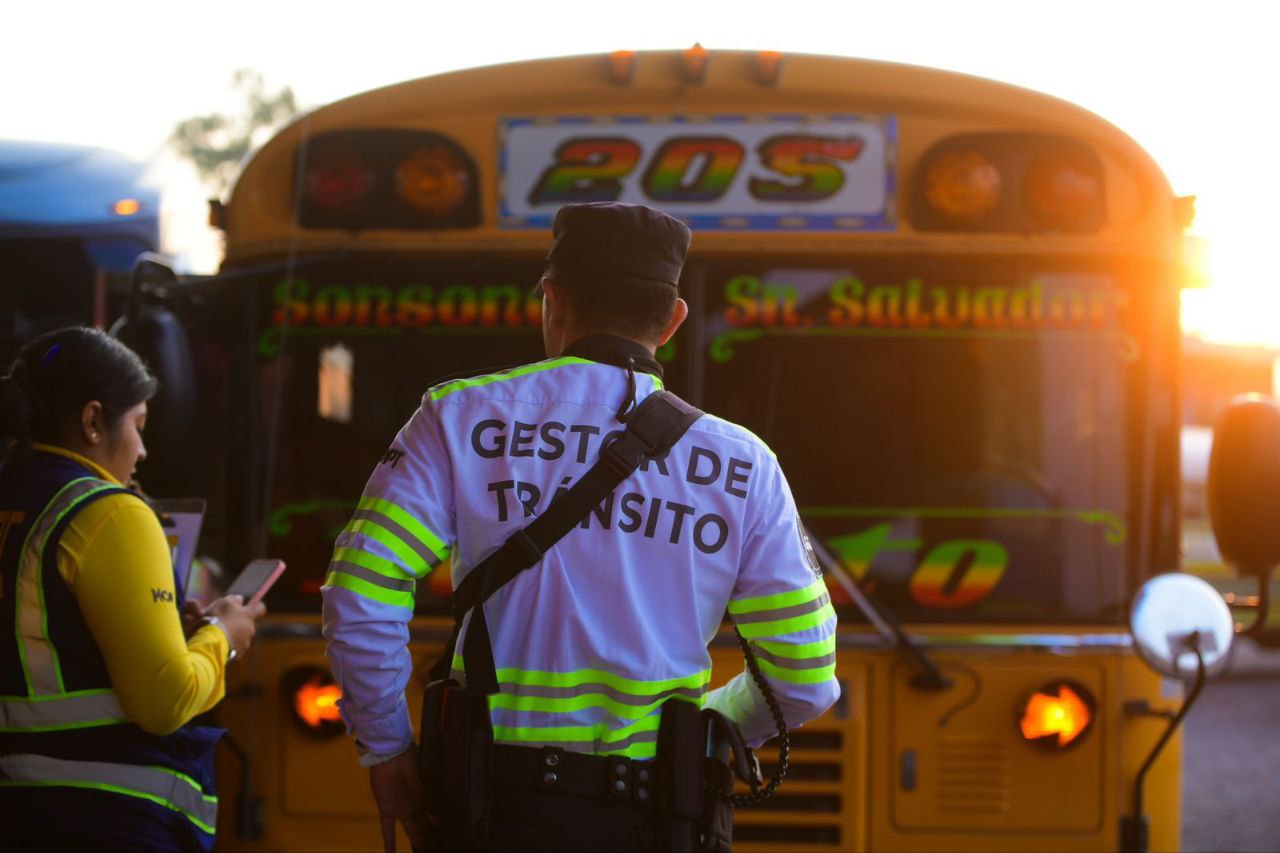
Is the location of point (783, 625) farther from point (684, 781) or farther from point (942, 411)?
point (942, 411)

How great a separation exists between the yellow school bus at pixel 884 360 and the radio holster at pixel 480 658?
1.45 metres

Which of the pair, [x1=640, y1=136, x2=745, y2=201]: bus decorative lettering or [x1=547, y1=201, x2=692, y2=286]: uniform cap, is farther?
[x1=640, y1=136, x2=745, y2=201]: bus decorative lettering

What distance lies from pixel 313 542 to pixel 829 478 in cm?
127

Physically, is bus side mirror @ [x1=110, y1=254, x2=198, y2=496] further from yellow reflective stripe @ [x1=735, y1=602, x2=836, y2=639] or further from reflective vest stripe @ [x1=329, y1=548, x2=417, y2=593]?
yellow reflective stripe @ [x1=735, y1=602, x2=836, y2=639]

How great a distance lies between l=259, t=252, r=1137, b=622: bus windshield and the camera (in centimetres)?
341

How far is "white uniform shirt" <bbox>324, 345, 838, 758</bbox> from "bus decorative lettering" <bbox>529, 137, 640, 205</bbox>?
1500 millimetres

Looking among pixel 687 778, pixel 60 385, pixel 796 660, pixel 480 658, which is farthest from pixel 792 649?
pixel 60 385

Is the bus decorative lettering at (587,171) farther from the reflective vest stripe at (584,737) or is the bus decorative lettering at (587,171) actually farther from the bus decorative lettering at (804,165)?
the reflective vest stripe at (584,737)

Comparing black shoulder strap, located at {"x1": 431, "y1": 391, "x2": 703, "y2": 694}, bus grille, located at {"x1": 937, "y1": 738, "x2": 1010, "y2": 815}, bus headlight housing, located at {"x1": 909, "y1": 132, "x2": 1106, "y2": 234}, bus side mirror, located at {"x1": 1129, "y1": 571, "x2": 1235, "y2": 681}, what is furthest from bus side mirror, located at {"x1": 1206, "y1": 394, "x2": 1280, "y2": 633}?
black shoulder strap, located at {"x1": 431, "y1": 391, "x2": 703, "y2": 694}

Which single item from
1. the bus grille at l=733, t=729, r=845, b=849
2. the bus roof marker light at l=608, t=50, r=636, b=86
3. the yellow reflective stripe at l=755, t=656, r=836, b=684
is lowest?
the bus grille at l=733, t=729, r=845, b=849

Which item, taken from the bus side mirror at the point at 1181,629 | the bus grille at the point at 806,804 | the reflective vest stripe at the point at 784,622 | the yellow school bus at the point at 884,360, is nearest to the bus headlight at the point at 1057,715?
the yellow school bus at the point at 884,360

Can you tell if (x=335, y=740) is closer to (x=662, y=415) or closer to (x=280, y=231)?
(x=280, y=231)

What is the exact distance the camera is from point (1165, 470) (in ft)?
11.3

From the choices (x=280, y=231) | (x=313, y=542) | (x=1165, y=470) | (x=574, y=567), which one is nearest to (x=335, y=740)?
(x=313, y=542)
